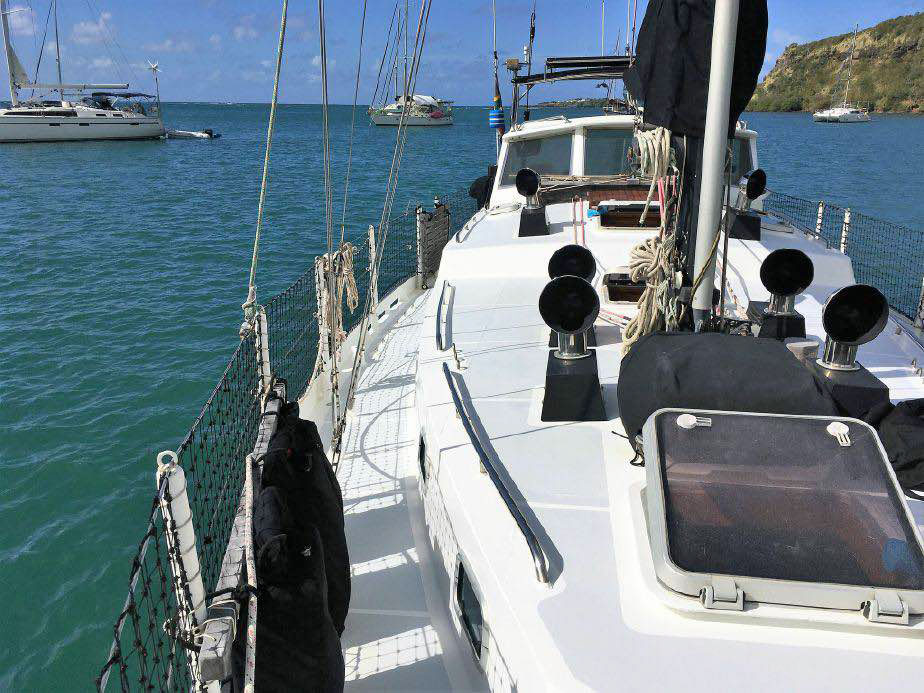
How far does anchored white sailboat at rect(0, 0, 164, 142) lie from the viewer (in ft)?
189

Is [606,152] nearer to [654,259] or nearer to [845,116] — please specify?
[654,259]

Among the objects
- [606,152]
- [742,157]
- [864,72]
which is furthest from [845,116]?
[606,152]

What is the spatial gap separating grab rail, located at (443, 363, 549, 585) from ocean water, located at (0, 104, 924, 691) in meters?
4.04

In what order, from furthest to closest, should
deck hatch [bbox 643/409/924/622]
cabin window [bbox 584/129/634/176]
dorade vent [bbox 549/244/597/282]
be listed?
cabin window [bbox 584/129/634/176]
dorade vent [bbox 549/244/597/282]
deck hatch [bbox 643/409/924/622]

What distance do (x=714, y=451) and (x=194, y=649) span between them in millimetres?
Answer: 2087

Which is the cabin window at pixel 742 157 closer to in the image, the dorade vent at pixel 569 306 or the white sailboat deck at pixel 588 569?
the white sailboat deck at pixel 588 569

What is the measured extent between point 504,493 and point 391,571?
1467 millimetres

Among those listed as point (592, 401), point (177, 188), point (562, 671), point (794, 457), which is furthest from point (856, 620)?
point (177, 188)

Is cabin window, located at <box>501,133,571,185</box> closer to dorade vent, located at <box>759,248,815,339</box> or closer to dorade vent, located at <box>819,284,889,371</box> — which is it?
dorade vent, located at <box>759,248,815,339</box>

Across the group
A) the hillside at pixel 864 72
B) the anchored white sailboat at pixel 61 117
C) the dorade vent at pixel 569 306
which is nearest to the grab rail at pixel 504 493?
the dorade vent at pixel 569 306

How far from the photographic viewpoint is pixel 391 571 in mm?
4043

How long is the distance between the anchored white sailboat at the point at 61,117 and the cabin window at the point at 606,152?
2511 inches

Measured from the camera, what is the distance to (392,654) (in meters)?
3.46

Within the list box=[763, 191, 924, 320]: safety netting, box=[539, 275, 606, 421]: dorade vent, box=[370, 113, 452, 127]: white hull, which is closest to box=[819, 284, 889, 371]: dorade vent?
box=[539, 275, 606, 421]: dorade vent
